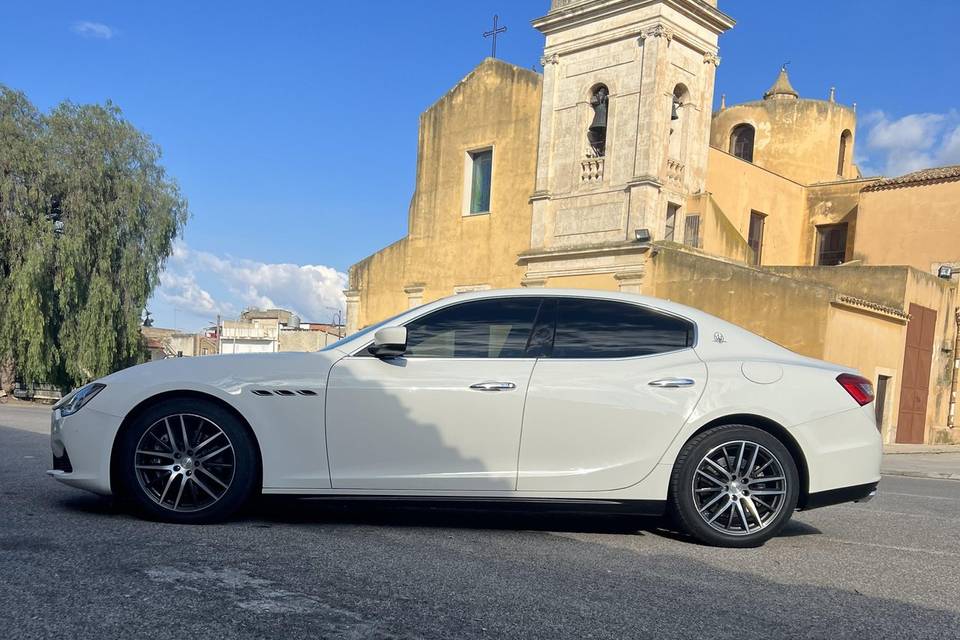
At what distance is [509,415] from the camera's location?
4.96 meters

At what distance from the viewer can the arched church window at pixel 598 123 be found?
76.8ft

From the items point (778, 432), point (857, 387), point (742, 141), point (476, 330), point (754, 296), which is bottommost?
point (778, 432)

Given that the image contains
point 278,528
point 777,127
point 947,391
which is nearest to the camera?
point 278,528

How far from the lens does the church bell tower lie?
72.0ft

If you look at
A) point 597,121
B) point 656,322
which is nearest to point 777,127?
point 597,121

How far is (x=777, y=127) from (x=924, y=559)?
30047 millimetres

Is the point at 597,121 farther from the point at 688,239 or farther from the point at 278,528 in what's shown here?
the point at 278,528

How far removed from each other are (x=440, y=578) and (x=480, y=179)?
79.8 feet

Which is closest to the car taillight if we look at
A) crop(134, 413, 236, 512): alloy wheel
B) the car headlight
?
crop(134, 413, 236, 512): alloy wheel

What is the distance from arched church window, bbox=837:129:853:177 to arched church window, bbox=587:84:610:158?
13661 millimetres

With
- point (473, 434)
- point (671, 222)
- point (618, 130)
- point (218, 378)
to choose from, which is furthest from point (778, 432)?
point (618, 130)

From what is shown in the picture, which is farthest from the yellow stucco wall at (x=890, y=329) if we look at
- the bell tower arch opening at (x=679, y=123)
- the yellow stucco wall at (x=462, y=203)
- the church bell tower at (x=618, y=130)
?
the yellow stucco wall at (x=462, y=203)

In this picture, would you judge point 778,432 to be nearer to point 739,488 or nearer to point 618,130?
point 739,488

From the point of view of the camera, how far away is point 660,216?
2211 centimetres
